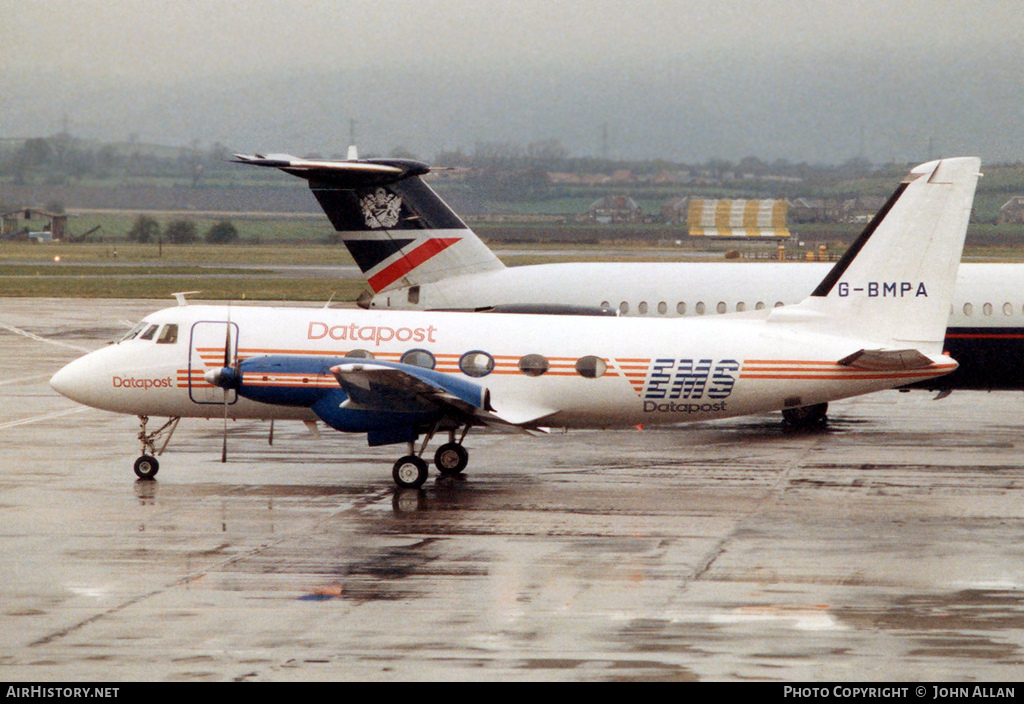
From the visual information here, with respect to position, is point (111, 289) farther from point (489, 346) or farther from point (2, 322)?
point (489, 346)

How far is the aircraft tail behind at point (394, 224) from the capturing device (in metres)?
30.0

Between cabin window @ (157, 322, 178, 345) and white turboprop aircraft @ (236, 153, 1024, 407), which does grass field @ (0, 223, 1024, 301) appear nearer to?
white turboprop aircraft @ (236, 153, 1024, 407)

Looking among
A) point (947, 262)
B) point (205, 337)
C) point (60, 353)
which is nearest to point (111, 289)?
point (60, 353)

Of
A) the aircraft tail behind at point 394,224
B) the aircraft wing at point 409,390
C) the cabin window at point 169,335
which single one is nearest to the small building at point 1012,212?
the aircraft tail behind at point 394,224

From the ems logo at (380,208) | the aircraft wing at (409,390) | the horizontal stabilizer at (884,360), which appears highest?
the ems logo at (380,208)

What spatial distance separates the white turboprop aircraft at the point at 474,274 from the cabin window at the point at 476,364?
8.01 metres

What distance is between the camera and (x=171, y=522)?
1842 centimetres

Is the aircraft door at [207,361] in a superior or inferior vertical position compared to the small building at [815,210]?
inferior

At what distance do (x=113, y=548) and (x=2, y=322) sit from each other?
1537 inches

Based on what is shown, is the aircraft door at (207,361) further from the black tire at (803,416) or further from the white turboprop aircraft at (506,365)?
the black tire at (803,416)

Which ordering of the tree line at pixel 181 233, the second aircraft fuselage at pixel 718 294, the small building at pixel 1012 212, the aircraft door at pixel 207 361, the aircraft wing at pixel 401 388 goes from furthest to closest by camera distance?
the tree line at pixel 181 233, the small building at pixel 1012 212, the second aircraft fuselage at pixel 718 294, the aircraft door at pixel 207 361, the aircraft wing at pixel 401 388

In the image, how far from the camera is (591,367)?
72.5 feet

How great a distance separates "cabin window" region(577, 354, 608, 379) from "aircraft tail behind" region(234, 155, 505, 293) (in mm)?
9456

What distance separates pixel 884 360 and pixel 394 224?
12.9m
